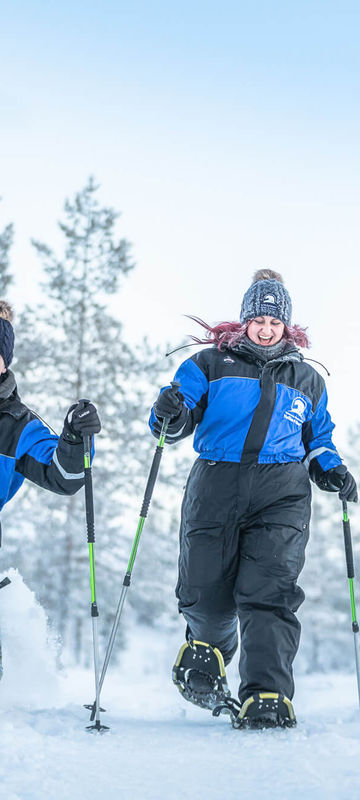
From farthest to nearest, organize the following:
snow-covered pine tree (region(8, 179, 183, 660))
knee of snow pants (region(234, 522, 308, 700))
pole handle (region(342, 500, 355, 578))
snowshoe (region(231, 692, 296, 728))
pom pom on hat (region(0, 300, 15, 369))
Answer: snow-covered pine tree (region(8, 179, 183, 660)), pom pom on hat (region(0, 300, 15, 369)), pole handle (region(342, 500, 355, 578)), knee of snow pants (region(234, 522, 308, 700)), snowshoe (region(231, 692, 296, 728))

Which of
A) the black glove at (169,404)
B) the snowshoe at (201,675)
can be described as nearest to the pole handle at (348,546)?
the snowshoe at (201,675)

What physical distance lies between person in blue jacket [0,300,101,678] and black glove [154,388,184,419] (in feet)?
1.53

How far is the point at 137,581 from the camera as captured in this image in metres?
21.7

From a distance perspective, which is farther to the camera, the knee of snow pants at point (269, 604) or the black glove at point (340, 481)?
the black glove at point (340, 481)

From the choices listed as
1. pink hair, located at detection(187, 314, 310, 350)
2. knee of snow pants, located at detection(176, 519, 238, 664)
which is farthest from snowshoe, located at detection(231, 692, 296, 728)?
pink hair, located at detection(187, 314, 310, 350)

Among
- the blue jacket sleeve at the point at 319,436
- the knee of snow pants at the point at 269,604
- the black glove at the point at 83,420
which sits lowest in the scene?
the knee of snow pants at the point at 269,604

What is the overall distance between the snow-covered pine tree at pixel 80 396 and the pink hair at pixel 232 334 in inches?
454

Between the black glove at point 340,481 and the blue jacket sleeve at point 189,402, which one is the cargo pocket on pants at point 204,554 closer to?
the blue jacket sleeve at point 189,402

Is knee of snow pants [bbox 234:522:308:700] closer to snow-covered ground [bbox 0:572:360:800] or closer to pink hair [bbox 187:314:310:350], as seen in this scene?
snow-covered ground [bbox 0:572:360:800]

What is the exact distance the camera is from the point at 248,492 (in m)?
3.96

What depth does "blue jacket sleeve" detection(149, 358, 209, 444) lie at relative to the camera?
4.05 meters

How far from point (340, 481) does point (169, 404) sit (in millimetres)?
1145

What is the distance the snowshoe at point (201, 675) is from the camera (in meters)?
3.90

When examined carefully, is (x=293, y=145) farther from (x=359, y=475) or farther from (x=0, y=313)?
(x=0, y=313)
